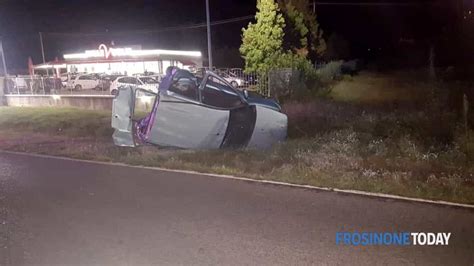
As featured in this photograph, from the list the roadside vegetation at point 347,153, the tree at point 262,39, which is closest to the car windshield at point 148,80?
the tree at point 262,39

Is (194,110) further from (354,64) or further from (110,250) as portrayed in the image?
(354,64)

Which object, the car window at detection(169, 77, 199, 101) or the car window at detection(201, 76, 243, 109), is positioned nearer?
the car window at detection(169, 77, 199, 101)

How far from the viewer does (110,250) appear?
5004mm

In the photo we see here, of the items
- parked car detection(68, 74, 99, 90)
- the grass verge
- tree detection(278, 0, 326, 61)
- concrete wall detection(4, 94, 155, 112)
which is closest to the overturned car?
the grass verge

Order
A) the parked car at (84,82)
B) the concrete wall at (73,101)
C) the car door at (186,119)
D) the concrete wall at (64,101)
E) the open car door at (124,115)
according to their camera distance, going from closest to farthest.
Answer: the car door at (186,119)
the open car door at (124,115)
the concrete wall at (73,101)
the concrete wall at (64,101)
the parked car at (84,82)

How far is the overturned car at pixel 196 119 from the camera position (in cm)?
1020

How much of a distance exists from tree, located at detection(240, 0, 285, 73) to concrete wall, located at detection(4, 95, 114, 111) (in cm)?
719

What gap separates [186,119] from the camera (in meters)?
10.3

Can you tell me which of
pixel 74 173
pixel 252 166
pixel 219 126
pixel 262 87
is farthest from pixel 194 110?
pixel 262 87

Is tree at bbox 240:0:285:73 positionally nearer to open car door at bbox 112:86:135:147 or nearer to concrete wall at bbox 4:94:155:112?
concrete wall at bbox 4:94:155:112

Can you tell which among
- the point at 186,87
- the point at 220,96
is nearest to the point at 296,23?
the point at 220,96

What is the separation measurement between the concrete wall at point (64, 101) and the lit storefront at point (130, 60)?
50.0ft

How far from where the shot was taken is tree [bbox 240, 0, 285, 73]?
2281 cm

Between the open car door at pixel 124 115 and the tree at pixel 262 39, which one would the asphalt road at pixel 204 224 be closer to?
the open car door at pixel 124 115
